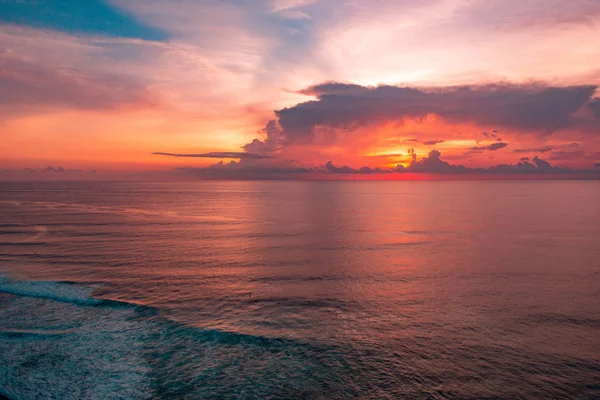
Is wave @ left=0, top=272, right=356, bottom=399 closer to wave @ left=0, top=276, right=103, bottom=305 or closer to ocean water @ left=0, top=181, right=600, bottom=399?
ocean water @ left=0, top=181, right=600, bottom=399

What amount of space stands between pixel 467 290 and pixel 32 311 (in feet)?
97.1

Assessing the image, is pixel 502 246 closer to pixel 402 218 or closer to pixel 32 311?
pixel 402 218

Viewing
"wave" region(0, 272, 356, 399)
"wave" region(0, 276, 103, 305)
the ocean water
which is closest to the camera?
"wave" region(0, 272, 356, 399)

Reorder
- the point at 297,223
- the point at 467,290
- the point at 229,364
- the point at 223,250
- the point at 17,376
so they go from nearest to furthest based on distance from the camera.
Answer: the point at 17,376
the point at 229,364
the point at 467,290
the point at 223,250
the point at 297,223

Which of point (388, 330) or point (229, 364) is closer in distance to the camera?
point (229, 364)

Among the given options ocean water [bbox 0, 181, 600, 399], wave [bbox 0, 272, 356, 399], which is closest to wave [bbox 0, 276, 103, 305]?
ocean water [bbox 0, 181, 600, 399]

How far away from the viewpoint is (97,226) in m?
61.4

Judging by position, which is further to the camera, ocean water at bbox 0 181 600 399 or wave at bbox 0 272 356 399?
ocean water at bbox 0 181 600 399

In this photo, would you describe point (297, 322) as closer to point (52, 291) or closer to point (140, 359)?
point (140, 359)

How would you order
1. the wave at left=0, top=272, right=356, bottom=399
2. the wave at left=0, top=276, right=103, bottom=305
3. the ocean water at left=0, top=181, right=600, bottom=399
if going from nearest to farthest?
1. the wave at left=0, top=272, right=356, bottom=399
2. the ocean water at left=0, top=181, right=600, bottom=399
3. the wave at left=0, top=276, right=103, bottom=305

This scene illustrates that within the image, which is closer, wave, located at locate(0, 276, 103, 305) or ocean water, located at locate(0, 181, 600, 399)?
ocean water, located at locate(0, 181, 600, 399)

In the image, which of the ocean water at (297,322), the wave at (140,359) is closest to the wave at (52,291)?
the ocean water at (297,322)

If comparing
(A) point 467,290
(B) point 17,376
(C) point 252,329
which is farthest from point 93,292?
(A) point 467,290

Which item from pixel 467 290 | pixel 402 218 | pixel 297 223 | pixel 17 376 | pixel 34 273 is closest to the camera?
pixel 17 376
